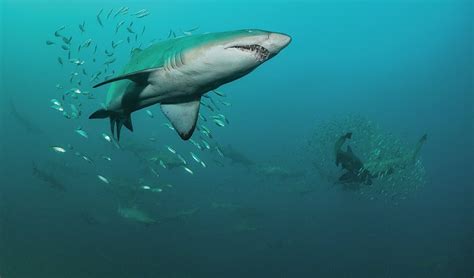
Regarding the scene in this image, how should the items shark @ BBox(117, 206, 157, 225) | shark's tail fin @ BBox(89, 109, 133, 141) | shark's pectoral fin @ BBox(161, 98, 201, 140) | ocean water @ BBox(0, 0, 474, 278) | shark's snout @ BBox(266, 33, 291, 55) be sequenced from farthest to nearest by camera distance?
1. ocean water @ BBox(0, 0, 474, 278)
2. shark @ BBox(117, 206, 157, 225)
3. shark's tail fin @ BBox(89, 109, 133, 141)
4. shark's pectoral fin @ BBox(161, 98, 201, 140)
5. shark's snout @ BBox(266, 33, 291, 55)

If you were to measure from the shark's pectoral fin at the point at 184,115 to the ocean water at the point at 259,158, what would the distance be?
16.0 ft

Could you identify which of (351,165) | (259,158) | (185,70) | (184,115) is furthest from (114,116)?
(259,158)

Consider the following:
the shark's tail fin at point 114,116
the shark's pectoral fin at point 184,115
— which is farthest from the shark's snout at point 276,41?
the shark's tail fin at point 114,116

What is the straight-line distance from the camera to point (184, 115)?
4113 millimetres

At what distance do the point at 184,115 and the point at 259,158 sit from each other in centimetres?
5448

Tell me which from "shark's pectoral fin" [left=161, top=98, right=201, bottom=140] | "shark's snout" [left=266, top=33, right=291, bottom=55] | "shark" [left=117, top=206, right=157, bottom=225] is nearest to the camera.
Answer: "shark's snout" [left=266, top=33, right=291, bottom=55]

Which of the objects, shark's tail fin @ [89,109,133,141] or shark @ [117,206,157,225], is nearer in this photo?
shark's tail fin @ [89,109,133,141]

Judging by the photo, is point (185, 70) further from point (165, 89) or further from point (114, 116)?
point (114, 116)

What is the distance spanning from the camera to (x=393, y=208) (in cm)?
3641

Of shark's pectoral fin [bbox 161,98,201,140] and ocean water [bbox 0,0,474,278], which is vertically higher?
shark's pectoral fin [bbox 161,98,201,140]

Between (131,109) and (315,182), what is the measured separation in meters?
36.0

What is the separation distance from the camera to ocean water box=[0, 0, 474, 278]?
14.8 meters

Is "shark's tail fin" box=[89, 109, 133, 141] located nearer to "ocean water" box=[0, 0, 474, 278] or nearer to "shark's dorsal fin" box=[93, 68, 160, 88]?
"shark's dorsal fin" box=[93, 68, 160, 88]

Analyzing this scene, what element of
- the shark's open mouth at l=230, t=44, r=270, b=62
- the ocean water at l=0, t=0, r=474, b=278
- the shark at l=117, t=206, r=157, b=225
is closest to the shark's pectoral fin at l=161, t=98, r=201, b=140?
the shark's open mouth at l=230, t=44, r=270, b=62
